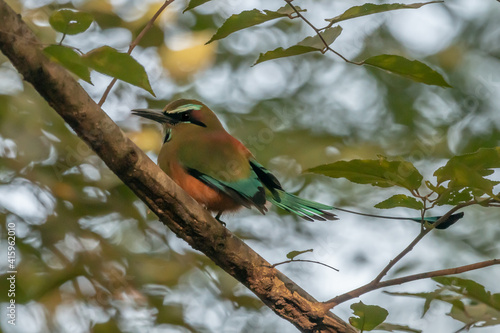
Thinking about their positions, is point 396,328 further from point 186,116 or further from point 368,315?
point 186,116

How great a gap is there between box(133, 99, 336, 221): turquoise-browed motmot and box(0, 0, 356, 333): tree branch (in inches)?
28.4

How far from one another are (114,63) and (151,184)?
85 cm

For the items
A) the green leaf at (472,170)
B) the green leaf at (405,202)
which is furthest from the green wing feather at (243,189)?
the green leaf at (472,170)

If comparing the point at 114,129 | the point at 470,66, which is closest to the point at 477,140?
the point at 470,66

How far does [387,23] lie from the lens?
24.5 feet

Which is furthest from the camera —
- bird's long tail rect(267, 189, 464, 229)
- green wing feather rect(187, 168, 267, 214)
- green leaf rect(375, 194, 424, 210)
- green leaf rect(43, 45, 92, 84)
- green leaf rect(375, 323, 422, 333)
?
bird's long tail rect(267, 189, 464, 229)

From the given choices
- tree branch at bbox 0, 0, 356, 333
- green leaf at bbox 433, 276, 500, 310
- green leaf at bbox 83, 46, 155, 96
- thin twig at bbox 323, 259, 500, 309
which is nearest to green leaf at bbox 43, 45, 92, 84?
green leaf at bbox 83, 46, 155, 96

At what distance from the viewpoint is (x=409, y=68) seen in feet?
7.37

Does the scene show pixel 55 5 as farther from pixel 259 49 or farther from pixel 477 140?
pixel 477 140

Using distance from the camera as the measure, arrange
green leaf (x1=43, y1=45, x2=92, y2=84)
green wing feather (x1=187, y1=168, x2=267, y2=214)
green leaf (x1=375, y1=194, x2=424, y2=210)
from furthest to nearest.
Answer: green wing feather (x1=187, y1=168, x2=267, y2=214) < green leaf (x1=375, y1=194, x2=424, y2=210) < green leaf (x1=43, y1=45, x2=92, y2=84)

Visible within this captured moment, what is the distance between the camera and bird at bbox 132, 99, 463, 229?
3887 millimetres

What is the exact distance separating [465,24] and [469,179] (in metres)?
5.94

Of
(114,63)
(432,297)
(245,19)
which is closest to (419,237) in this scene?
(432,297)

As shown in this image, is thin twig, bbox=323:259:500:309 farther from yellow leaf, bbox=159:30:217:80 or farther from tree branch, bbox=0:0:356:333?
yellow leaf, bbox=159:30:217:80
